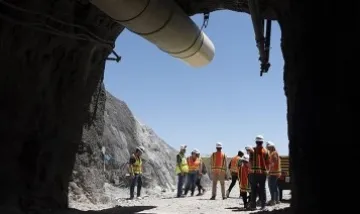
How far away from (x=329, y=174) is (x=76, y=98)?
6.30m

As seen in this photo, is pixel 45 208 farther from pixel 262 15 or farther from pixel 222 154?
pixel 222 154

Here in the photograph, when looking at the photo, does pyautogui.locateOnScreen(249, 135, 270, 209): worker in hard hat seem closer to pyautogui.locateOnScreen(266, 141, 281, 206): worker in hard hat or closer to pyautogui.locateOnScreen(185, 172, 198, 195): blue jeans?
pyautogui.locateOnScreen(266, 141, 281, 206): worker in hard hat

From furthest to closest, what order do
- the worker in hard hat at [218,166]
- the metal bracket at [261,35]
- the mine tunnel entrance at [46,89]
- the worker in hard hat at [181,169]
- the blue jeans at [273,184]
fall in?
1. the worker in hard hat at [181,169]
2. the worker in hard hat at [218,166]
3. the blue jeans at [273,184]
4. the mine tunnel entrance at [46,89]
5. the metal bracket at [261,35]

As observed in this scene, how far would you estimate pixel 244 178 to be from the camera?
36.7 feet

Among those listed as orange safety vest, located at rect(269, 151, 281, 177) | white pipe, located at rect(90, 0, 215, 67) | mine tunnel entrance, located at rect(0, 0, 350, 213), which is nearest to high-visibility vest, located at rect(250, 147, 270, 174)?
orange safety vest, located at rect(269, 151, 281, 177)

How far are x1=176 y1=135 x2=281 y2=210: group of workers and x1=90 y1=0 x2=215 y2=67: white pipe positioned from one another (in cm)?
247

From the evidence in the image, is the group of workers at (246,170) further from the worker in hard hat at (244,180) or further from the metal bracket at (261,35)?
the metal bracket at (261,35)

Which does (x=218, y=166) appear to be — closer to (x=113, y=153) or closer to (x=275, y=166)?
(x=275, y=166)

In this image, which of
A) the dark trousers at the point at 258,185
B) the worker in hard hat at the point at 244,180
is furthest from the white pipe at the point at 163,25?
the worker in hard hat at the point at 244,180

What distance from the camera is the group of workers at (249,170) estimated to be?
9.96 meters

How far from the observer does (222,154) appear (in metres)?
14.5

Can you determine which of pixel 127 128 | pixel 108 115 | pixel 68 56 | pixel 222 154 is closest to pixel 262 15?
pixel 68 56

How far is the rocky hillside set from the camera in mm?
9875

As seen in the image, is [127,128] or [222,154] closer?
[222,154]
